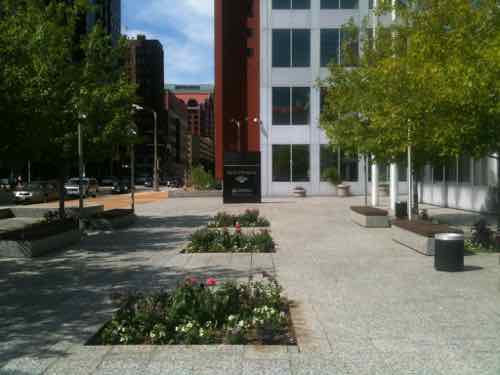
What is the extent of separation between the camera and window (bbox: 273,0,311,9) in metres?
38.6

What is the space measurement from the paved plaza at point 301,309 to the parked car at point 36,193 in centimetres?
2586

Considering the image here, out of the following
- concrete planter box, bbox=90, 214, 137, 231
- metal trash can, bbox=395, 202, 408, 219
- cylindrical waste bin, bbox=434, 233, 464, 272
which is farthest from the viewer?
metal trash can, bbox=395, 202, 408, 219

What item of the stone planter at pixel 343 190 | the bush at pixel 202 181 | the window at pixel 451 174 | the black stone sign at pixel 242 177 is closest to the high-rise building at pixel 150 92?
the bush at pixel 202 181

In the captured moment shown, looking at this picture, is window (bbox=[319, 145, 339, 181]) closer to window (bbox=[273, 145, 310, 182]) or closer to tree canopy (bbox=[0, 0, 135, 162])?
window (bbox=[273, 145, 310, 182])

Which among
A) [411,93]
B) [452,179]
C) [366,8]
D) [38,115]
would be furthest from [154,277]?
[366,8]

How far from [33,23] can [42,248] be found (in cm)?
755

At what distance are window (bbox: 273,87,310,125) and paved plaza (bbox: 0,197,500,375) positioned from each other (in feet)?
82.3

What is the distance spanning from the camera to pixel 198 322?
6.29 meters

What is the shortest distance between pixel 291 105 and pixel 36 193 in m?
19.8

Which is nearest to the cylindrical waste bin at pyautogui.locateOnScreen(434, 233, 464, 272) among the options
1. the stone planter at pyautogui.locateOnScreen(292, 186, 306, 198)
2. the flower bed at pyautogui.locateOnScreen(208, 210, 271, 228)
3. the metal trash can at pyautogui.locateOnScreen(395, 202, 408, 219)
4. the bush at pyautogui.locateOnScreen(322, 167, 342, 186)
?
the flower bed at pyautogui.locateOnScreen(208, 210, 271, 228)

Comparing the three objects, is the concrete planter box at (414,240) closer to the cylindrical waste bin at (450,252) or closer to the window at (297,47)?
the cylindrical waste bin at (450,252)

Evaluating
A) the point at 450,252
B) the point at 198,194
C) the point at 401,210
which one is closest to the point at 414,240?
the point at 450,252

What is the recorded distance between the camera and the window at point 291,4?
127ft

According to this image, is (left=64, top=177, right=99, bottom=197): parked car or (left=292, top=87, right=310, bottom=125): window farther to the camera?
(left=64, top=177, right=99, bottom=197): parked car
